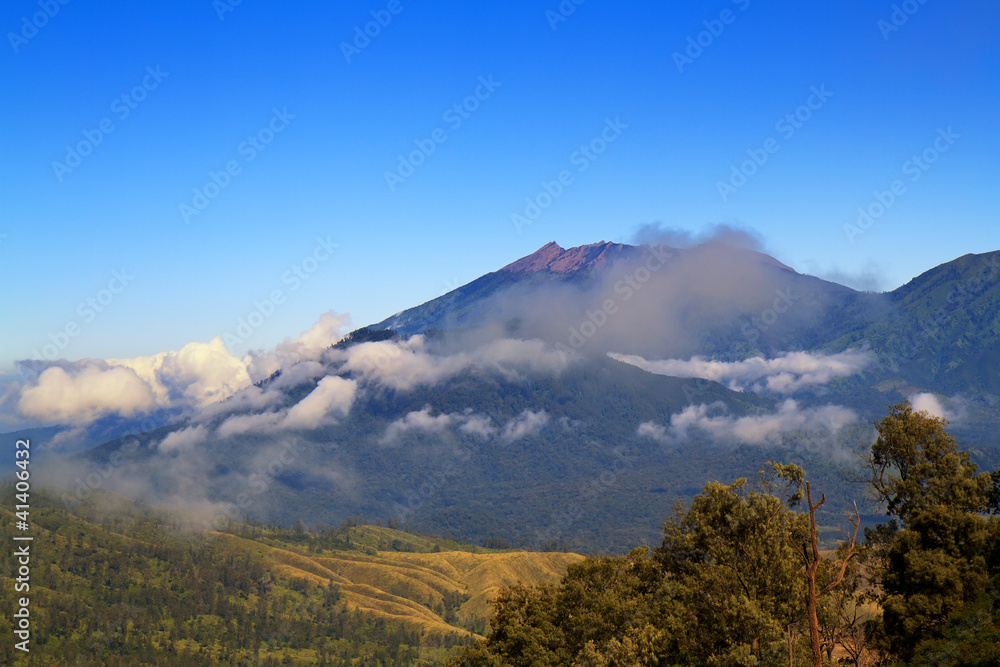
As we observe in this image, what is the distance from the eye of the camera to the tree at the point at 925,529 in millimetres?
52844

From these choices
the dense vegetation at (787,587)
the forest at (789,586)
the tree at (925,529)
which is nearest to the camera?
the forest at (789,586)

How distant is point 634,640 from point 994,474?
103 feet

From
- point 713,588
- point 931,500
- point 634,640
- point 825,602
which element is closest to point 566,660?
point 634,640

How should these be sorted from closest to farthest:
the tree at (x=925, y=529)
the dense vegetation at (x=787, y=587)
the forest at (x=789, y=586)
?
the forest at (x=789, y=586) < the dense vegetation at (x=787, y=587) < the tree at (x=925, y=529)

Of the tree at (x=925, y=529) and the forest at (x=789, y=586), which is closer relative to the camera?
the forest at (x=789, y=586)

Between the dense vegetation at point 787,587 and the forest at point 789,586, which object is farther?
the dense vegetation at point 787,587

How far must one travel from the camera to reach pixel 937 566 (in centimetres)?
5291

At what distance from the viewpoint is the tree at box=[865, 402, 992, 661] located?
52844 millimetres

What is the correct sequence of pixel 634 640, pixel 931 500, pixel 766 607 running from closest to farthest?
pixel 766 607
pixel 634 640
pixel 931 500

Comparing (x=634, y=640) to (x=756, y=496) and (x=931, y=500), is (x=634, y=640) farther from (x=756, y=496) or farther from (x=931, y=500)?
(x=931, y=500)

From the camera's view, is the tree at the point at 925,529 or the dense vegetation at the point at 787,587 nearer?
the dense vegetation at the point at 787,587

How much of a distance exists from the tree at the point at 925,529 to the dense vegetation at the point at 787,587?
0.10 meters

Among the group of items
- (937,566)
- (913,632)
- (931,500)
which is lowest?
(913,632)

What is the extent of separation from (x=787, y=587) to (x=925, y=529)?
53.5 ft
